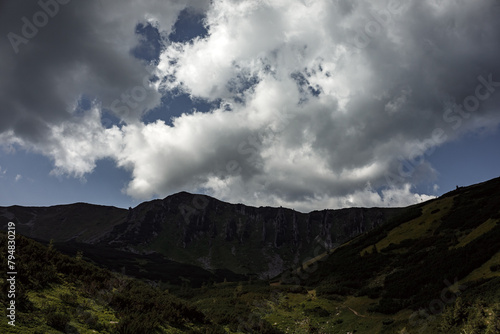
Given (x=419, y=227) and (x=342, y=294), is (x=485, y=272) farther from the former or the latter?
(x=419, y=227)

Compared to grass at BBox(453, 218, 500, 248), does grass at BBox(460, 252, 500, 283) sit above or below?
below

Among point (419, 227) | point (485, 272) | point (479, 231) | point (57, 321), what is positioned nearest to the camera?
point (57, 321)

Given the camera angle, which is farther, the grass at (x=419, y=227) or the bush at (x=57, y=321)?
the grass at (x=419, y=227)

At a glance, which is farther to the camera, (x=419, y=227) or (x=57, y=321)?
(x=419, y=227)

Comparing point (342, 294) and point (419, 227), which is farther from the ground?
point (419, 227)

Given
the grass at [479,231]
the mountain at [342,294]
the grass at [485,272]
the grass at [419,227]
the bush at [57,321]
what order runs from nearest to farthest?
the bush at [57,321] < the mountain at [342,294] < the grass at [485,272] < the grass at [479,231] < the grass at [419,227]

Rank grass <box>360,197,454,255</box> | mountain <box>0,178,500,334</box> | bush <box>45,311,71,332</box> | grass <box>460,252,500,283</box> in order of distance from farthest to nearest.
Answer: grass <box>360,197,454,255</box>
grass <box>460,252,500,283</box>
mountain <box>0,178,500,334</box>
bush <box>45,311,71,332</box>

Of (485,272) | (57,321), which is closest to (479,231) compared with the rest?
(485,272)

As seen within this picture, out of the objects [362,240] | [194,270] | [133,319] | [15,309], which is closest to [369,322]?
[133,319]

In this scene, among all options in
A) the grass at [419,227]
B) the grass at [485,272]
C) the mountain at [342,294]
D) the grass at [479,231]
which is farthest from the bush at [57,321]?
the grass at [419,227]

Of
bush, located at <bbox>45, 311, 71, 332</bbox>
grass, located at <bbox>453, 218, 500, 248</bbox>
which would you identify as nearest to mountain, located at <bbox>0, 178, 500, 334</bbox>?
bush, located at <bbox>45, 311, 71, 332</bbox>

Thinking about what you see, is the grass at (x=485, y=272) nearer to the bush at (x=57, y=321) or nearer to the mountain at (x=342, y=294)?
the mountain at (x=342, y=294)

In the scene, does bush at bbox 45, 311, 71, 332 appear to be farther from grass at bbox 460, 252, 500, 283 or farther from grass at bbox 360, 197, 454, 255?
grass at bbox 360, 197, 454, 255

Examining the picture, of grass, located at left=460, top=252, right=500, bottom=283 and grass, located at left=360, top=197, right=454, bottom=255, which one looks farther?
grass, located at left=360, top=197, right=454, bottom=255
